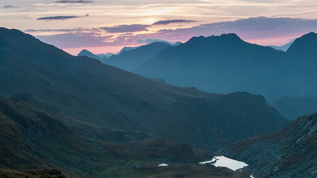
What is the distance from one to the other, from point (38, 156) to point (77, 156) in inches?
1526

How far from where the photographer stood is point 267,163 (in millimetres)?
185250

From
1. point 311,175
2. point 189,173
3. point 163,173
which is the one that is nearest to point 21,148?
point 163,173

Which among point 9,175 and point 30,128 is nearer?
point 9,175

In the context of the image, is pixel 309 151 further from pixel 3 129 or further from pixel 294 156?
pixel 3 129

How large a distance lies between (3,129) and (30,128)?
32.9m

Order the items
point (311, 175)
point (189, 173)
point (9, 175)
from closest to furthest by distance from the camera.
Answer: point (9, 175) < point (311, 175) < point (189, 173)

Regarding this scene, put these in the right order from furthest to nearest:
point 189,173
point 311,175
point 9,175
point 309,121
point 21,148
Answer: point 309,121 < point 189,173 < point 21,148 < point 311,175 < point 9,175

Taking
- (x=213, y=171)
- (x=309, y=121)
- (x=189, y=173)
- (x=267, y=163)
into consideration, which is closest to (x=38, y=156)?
(x=189, y=173)

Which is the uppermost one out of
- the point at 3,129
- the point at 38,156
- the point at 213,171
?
the point at 3,129

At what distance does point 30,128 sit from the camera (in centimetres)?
19600

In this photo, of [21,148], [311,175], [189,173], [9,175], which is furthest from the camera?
[189,173]

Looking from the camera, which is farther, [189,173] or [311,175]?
[189,173]

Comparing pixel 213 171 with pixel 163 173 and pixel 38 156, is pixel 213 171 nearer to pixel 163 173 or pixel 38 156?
pixel 163 173

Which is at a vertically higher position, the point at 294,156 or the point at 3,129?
the point at 3,129
